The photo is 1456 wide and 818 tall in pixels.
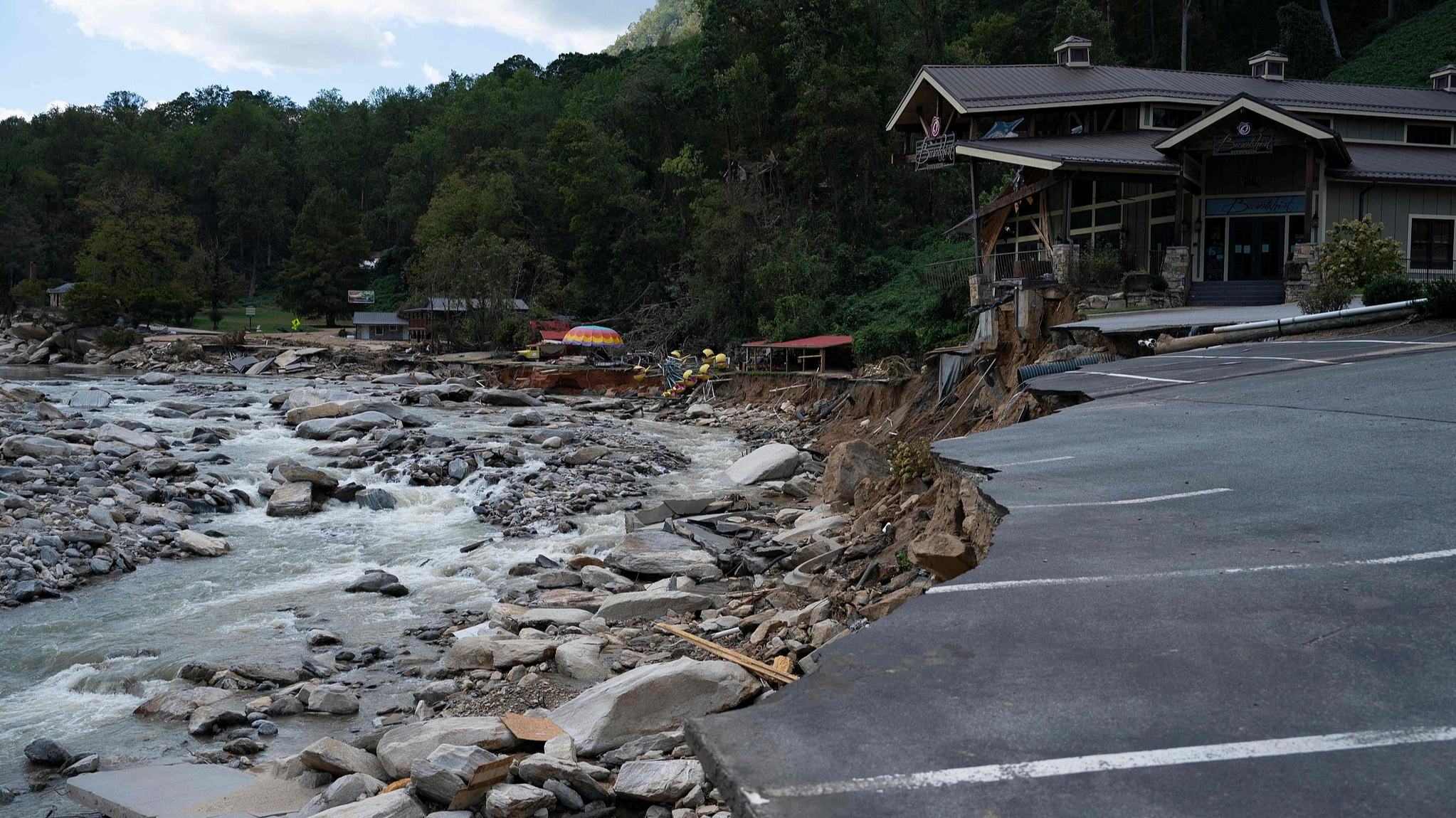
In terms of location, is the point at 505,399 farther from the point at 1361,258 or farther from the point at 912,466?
the point at 1361,258

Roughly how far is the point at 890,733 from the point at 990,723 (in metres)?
0.38

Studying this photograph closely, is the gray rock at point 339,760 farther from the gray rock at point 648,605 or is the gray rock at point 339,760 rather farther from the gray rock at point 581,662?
the gray rock at point 648,605

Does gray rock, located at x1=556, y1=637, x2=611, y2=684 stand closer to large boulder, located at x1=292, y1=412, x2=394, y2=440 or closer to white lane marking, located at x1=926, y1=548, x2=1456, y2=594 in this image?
white lane marking, located at x1=926, y1=548, x2=1456, y2=594

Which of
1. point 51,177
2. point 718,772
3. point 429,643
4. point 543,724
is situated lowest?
point 429,643

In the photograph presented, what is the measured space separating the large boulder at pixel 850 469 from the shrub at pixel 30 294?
8081 centimetres

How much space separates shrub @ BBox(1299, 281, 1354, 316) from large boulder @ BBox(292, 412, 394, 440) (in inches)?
898

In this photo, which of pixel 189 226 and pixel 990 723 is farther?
pixel 189 226

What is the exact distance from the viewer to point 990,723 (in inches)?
143

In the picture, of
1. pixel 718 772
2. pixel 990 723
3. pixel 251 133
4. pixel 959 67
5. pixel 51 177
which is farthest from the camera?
pixel 251 133

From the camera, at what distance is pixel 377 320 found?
69.1m

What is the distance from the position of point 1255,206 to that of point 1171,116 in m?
6.01

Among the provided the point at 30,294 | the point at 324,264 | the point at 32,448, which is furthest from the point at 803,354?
the point at 30,294

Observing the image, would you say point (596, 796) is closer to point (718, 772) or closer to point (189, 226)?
point (718, 772)

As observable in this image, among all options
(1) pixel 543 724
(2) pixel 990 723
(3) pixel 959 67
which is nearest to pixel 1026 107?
(3) pixel 959 67
